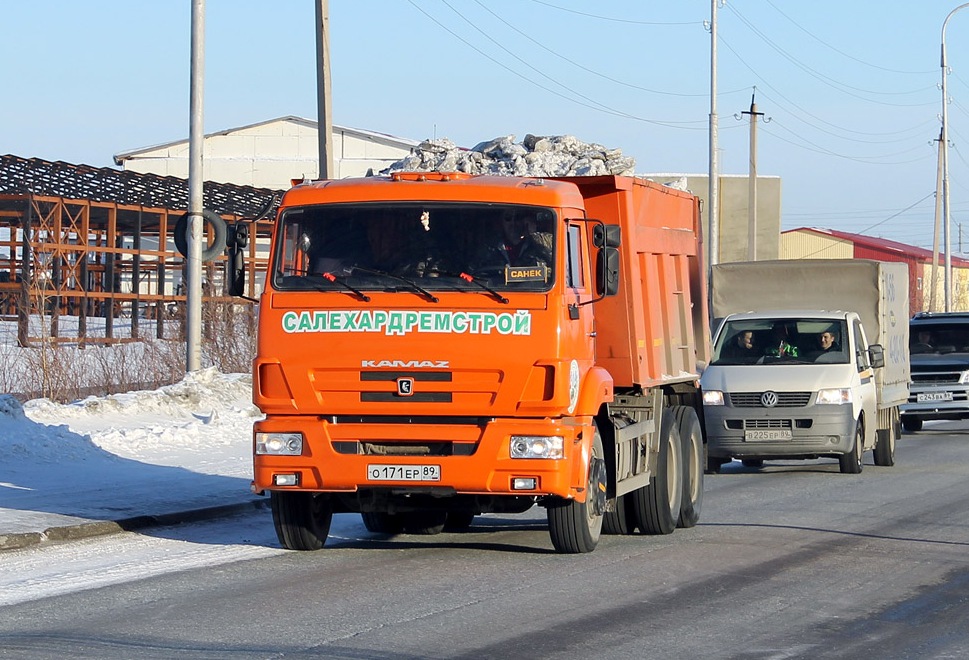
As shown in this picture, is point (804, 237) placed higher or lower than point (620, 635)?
higher

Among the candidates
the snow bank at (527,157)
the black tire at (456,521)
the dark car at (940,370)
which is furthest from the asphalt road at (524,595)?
the snow bank at (527,157)

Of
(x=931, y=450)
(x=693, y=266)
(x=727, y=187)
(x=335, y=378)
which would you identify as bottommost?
(x=931, y=450)

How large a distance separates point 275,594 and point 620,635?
2.31 meters

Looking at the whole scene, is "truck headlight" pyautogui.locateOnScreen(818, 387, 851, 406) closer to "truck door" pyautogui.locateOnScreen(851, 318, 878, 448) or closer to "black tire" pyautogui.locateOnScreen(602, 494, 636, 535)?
"truck door" pyautogui.locateOnScreen(851, 318, 878, 448)

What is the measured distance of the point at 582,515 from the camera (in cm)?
1057

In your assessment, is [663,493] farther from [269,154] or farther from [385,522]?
[269,154]

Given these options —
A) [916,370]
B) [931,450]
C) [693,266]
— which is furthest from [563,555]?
[916,370]

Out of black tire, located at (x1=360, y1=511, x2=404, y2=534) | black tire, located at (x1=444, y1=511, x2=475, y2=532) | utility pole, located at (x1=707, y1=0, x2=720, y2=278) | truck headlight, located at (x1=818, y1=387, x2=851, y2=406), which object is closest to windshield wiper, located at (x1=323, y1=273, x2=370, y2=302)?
black tire, located at (x1=360, y1=511, x2=404, y2=534)

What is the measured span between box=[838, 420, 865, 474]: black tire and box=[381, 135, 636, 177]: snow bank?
13640mm

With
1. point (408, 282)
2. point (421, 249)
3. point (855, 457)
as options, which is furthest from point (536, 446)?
point (855, 457)

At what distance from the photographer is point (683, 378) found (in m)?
13.0

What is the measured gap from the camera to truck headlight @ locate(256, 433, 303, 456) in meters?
10.1

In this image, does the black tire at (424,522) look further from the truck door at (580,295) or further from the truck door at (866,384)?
the truck door at (866,384)

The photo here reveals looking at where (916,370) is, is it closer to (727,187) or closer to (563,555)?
(563,555)
